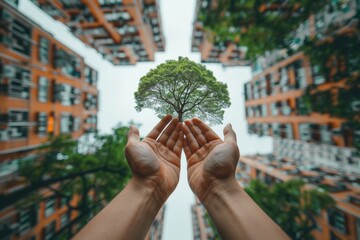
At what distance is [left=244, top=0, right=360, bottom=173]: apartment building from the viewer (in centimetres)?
539

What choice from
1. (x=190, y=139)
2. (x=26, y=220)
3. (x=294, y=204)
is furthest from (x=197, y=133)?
(x=26, y=220)

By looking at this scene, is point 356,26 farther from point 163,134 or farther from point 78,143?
point 78,143

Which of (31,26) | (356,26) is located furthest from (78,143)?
(356,26)

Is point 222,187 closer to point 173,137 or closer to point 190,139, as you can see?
point 190,139

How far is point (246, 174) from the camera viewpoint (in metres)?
22.8

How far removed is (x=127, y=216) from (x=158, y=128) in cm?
216

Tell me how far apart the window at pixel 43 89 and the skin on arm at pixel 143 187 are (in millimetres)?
9465

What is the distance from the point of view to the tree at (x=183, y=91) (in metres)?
4.07

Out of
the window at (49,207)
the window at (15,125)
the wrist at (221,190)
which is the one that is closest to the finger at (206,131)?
the wrist at (221,190)

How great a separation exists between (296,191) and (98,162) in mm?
10354

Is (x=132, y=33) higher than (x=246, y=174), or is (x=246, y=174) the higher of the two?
(x=132, y=33)

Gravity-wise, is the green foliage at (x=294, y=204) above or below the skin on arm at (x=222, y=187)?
below

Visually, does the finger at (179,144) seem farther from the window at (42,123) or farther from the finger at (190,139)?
the window at (42,123)

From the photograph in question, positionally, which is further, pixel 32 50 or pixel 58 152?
pixel 32 50
